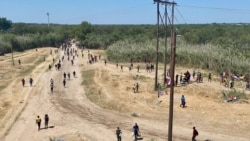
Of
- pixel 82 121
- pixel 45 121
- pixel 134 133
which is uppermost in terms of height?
pixel 134 133

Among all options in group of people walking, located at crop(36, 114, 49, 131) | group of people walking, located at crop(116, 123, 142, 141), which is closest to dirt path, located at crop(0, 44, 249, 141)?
group of people walking, located at crop(36, 114, 49, 131)

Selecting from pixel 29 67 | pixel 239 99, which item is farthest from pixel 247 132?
pixel 29 67

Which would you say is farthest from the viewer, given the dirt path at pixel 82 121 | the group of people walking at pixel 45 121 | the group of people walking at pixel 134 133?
the group of people walking at pixel 45 121

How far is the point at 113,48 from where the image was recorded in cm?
7912

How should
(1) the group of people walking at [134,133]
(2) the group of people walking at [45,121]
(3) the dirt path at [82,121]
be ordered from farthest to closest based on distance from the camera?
1. (2) the group of people walking at [45,121]
2. (3) the dirt path at [82,121]
3. (1) the group of people walking at [134,133]

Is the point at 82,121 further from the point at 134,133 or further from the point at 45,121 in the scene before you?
the point at 134,133

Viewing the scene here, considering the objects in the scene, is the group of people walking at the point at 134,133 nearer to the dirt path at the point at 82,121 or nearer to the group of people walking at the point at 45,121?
the dirt path at the point at 82,121

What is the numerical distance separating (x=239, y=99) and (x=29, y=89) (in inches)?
985

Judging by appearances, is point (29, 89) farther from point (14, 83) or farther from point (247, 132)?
point (247, 132)

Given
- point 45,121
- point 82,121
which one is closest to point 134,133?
point 82,121

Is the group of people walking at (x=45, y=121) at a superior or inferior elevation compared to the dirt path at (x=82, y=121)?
superior

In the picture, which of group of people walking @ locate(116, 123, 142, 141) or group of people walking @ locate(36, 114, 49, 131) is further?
group of people walking @ locate(36, 114, 49, 131)

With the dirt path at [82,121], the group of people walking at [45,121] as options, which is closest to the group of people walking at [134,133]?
the dirt path at [82,121]

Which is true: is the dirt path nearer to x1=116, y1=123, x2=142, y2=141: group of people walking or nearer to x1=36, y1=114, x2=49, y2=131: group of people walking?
x1=36, y1=114, x2=49, y2=131: group of people walking
